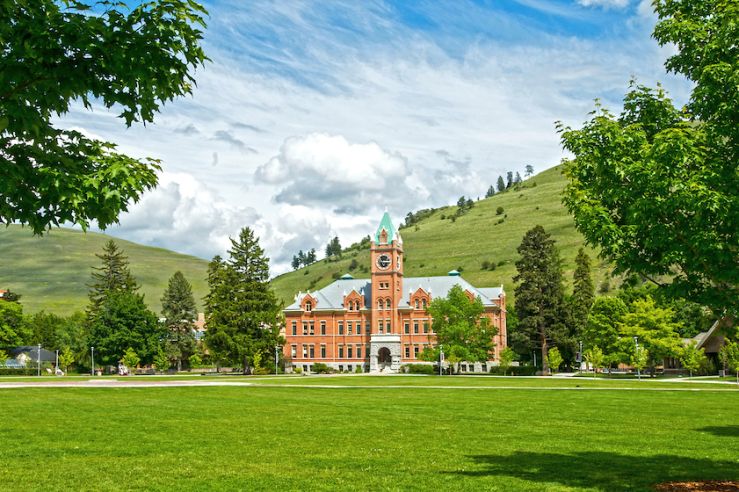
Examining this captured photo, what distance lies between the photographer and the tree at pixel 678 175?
12.1m

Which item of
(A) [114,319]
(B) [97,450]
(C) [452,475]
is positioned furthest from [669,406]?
(A) [114,319]

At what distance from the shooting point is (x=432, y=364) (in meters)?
108

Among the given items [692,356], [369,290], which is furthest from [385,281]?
[692,356]

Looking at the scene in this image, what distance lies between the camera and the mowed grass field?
14180mm

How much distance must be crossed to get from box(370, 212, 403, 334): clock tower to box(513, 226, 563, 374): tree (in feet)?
81.9

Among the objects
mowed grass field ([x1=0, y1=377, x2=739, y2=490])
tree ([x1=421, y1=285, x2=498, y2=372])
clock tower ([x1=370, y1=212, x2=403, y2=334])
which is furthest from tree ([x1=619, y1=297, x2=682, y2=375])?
mowed grass field ([x1=0, y1=377, x2=739, y2=490])

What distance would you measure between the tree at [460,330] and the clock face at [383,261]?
22309 mm

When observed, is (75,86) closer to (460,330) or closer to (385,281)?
(460,330)

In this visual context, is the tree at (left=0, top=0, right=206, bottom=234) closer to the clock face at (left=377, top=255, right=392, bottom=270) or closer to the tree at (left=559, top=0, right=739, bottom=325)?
the tree at (left=559, top=0, right=739, bottom=325)

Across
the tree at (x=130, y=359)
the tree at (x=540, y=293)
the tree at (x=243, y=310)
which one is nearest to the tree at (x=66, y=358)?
the tree at (x=130, y=359)

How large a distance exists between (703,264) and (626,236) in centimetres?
137

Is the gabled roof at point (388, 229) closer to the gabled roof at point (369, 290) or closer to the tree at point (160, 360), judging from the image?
the gabled roof at point (369, 290)

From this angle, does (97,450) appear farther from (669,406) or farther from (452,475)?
(669,406)

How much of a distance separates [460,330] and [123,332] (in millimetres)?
47586
